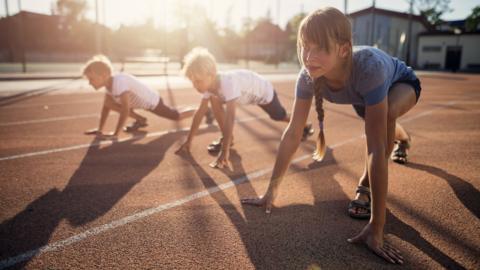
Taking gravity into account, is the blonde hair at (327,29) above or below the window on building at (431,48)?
below

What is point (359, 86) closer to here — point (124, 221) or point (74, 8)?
point (124, 221)

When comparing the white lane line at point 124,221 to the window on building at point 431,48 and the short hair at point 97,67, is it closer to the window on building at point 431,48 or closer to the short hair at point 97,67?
the short hair at point 97,67

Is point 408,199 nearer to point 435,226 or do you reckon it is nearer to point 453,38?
point 435,226

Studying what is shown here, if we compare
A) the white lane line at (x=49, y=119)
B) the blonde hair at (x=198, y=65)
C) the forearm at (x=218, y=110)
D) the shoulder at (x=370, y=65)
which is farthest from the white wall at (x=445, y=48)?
the shoulder at (x=370, y=65)

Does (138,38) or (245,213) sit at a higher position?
(138,38)

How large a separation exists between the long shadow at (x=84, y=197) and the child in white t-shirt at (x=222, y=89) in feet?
2.62

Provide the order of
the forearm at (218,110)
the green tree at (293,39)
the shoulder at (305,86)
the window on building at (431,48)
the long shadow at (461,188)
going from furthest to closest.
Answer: the green tree at (293,39)
the window on building at (431,48)
the forearm at (218,110)
the long shadow at (461,188)
the shoulder at (305,86)

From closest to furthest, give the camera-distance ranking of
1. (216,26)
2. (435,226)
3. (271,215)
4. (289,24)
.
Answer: (435,226), (271,215), (216,26), (289,24)

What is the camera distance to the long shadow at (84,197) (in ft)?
8.32

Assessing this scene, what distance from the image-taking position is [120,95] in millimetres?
5848

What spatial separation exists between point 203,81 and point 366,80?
7.76 feet

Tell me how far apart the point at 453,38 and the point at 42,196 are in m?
55.7

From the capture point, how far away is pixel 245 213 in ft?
9.67

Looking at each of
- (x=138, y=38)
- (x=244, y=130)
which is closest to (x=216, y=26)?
(x=138, y=38)
